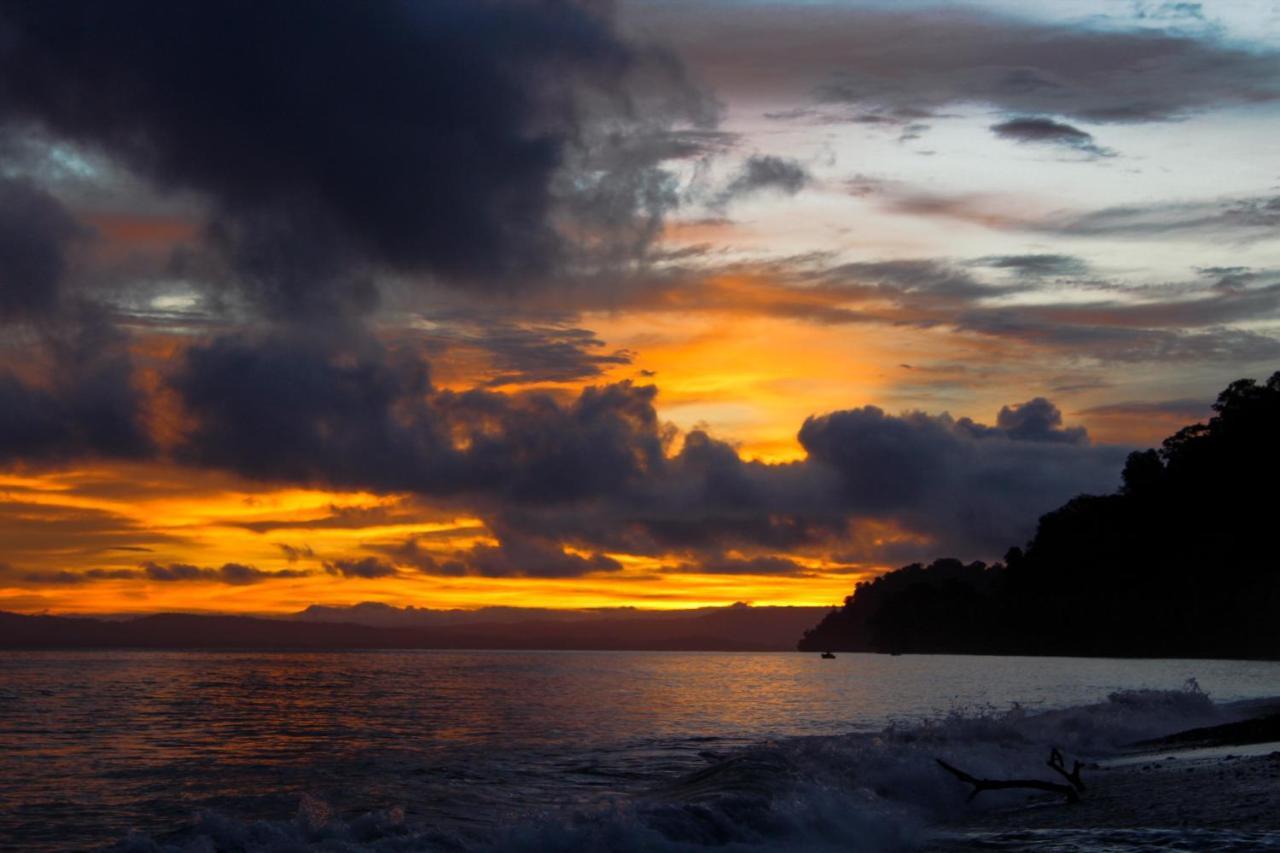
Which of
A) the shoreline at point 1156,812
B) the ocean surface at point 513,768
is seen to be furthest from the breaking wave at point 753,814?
the shoreline at point 1156,812

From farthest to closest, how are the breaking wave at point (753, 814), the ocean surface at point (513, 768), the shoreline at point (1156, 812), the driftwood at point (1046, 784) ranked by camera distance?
the driftwood at point (1046, 784) < the ocean surface at point (513, 768) < the breaking wave at point (753, 814) < the shoreline at point (1156, 812)

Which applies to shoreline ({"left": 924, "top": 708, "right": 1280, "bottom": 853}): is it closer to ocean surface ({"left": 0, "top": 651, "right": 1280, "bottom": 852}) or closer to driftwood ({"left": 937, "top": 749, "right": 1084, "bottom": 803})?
driftwood ({"left": 937, "top": 749, "right": 1084, "bottom": 803})

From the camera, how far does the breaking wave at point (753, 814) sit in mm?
20547

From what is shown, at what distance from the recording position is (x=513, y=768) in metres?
34.6

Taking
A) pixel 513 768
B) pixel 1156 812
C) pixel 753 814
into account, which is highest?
pixel 1156 812

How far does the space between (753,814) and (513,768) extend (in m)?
13.1

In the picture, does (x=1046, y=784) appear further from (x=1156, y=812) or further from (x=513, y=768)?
(x=513, y=768)

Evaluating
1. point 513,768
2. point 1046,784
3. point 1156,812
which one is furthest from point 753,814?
point 513,768

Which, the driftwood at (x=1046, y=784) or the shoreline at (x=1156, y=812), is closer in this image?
the shoreline at (x=1156, y=812)

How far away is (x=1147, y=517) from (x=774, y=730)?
158 meters

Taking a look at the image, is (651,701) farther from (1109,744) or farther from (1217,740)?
(1217,740)

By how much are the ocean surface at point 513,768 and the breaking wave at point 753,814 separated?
0.07 metres

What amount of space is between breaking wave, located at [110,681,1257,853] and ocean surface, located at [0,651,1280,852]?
67mm

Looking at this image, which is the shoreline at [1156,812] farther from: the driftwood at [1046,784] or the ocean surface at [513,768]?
the ocean surface at [513,768]
